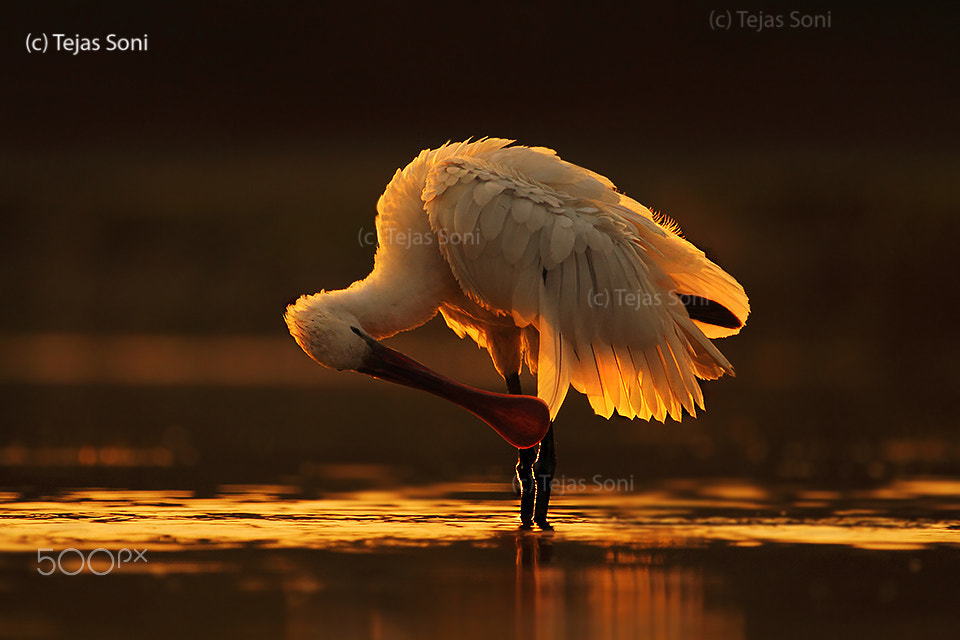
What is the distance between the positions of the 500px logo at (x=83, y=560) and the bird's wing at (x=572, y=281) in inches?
103

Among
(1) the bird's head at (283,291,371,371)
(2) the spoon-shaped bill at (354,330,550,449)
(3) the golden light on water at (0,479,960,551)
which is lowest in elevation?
(3) the golden light on water at (0,479,960,551)

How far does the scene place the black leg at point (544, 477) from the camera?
9.19 metres

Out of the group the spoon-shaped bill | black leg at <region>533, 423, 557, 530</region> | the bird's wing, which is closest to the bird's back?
the bird's wing

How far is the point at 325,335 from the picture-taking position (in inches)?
355

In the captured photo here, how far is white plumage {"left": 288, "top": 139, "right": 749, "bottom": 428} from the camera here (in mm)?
9391

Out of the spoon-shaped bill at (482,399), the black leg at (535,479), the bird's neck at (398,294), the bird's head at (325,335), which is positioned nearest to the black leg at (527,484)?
the black leg at (535,479)

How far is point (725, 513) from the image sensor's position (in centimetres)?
941

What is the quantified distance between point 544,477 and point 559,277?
112 cm

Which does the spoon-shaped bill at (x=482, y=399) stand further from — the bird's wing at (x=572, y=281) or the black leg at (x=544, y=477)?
the black leg at (x=544, y=477)

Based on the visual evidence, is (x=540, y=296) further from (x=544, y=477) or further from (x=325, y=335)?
(x=325, y=335)

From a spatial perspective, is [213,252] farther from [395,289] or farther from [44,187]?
[395,289]

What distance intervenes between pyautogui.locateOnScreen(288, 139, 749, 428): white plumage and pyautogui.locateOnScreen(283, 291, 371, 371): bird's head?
5cm

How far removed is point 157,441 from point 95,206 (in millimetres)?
20669

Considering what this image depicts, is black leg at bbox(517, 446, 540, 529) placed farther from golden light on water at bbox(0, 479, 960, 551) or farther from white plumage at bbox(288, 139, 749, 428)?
white plumage at bbox(288, 139, 749, 428)
